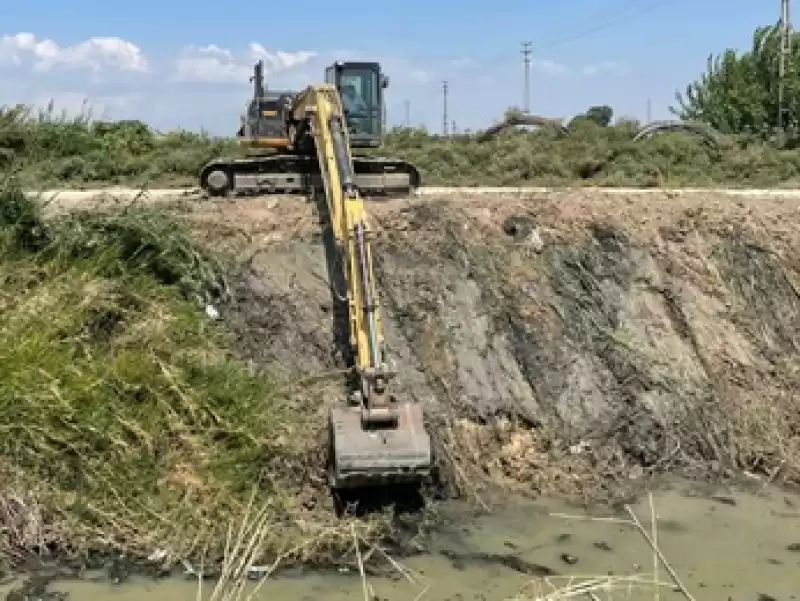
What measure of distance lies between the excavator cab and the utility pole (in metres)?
24.3

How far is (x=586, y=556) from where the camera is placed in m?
8.30

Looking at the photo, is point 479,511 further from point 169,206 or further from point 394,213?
point 169,206

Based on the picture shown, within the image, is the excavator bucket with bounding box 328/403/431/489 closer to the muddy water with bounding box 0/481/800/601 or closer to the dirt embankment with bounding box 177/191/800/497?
the muddy water with bounding box 0/481/800/601

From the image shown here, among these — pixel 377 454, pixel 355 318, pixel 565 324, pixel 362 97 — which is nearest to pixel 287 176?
pixel 362 97

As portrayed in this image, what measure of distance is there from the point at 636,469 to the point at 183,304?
439cm

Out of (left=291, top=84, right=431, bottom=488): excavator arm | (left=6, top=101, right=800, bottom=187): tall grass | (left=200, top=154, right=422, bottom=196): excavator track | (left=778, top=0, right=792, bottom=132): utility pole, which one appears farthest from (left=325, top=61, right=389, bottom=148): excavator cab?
(left=778, top=0, right=792, bottom=132): utility pole

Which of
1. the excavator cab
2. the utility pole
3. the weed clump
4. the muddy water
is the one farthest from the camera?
the utility pole

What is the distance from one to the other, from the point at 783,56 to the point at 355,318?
107ft

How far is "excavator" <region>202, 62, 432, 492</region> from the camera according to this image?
8.11 metres

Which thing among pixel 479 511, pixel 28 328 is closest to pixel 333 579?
pixel 479 511

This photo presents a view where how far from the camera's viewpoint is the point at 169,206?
11.7 m

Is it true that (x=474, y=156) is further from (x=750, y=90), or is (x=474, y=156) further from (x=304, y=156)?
(x=750, y=90)

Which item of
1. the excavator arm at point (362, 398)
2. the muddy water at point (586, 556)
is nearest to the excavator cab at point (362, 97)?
the excavator arm at point (362, 398)

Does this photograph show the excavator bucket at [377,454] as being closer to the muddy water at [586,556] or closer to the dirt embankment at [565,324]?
the muddy water at [586,556]
